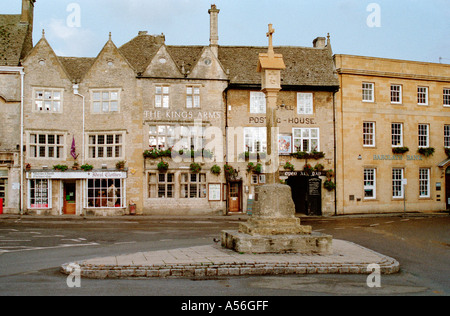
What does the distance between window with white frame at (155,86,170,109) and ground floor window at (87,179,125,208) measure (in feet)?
18.9

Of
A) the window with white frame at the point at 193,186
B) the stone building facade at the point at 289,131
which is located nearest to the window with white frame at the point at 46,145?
the window with white frame at the point at 193,186

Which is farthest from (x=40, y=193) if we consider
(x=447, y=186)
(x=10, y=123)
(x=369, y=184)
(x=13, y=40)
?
(x=447, y=186)

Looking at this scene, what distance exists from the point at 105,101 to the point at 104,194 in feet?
20.6

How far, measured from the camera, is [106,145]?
29719 mm

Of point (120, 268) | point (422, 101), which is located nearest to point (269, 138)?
point (120, 268)

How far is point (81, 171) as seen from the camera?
29219 millimetres

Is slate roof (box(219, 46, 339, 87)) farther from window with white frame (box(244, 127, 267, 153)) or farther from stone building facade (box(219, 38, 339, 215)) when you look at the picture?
window with white frame (box(244, 127, 267, 153))

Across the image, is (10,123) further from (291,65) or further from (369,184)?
(369,184)

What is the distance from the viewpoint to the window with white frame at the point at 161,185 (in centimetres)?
2983

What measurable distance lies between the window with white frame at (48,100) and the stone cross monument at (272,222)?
2012cm

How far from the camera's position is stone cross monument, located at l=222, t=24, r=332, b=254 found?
11.7m

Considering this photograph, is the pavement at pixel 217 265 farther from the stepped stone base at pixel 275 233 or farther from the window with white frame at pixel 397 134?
the window with white frame at pixel 397 134

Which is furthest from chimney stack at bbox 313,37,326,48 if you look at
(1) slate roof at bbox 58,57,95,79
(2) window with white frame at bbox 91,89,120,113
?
(1) slate roof at bbox 58,57,95,79

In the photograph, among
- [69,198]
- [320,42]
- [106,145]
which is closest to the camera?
[106,145]
